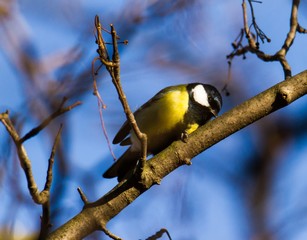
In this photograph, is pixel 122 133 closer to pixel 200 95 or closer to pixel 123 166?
pixel 123 166

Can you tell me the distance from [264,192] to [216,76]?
1912 millimetres

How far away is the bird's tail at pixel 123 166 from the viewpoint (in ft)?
10.3

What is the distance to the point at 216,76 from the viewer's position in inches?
139

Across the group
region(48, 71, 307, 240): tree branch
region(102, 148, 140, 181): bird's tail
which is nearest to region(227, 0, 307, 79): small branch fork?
region(48, 71, 307, 240): tree branch

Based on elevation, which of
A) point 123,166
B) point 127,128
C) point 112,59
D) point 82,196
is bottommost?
point 82,196

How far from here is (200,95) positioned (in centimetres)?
343

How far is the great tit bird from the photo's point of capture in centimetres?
314

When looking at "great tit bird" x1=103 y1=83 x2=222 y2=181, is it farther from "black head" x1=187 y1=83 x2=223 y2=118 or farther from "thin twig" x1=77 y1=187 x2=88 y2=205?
"thin twig" x1=77 y1=187 x2=88 y2=205

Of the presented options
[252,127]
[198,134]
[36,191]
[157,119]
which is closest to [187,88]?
[157,119]

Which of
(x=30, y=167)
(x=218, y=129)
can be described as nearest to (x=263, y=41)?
(x=218, y=129)

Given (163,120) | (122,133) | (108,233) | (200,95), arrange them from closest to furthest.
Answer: (108,233) → (163,120) → (122,133) → (200,95)

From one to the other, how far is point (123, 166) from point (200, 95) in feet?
2.31

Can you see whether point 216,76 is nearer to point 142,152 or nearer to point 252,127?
point 252,127

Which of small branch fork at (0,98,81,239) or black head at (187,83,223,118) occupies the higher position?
black head at (187,83,223,118)
